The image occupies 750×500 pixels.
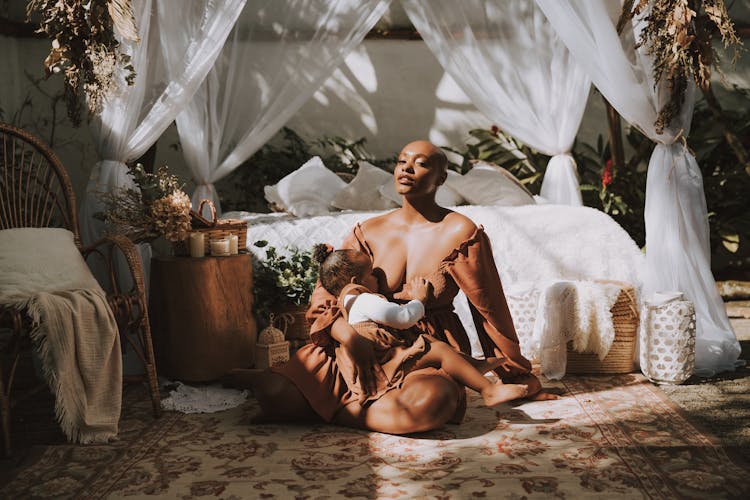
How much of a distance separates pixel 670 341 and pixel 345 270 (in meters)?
1.52

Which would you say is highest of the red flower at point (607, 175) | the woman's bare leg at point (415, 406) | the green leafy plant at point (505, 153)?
the green leafy plant at point (505, 153)

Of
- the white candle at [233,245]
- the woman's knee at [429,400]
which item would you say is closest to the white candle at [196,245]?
the white candle at [233,245]

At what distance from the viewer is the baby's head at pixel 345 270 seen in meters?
2.96

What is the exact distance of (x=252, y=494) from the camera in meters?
2.36

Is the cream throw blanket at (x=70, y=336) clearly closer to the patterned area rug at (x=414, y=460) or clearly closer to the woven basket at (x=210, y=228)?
the patterned area rug at (x=414, y=460)

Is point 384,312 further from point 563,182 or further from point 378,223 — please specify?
point 563,182

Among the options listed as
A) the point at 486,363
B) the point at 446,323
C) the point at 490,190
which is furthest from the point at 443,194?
the point at 486,363

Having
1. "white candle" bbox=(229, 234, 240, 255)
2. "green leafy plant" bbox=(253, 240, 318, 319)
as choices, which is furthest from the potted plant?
"white candle" bbox=(229, 234, 240, 255)

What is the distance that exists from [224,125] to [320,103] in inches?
70.8

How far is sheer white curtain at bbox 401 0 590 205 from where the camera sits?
4.50 meters

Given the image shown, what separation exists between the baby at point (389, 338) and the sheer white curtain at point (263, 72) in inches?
64.6

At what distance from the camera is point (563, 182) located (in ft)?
15.5

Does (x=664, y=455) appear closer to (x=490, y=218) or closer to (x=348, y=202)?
(x=490, y=218)

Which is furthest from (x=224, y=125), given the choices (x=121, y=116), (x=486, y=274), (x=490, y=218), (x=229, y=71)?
(x=486, y=274)
